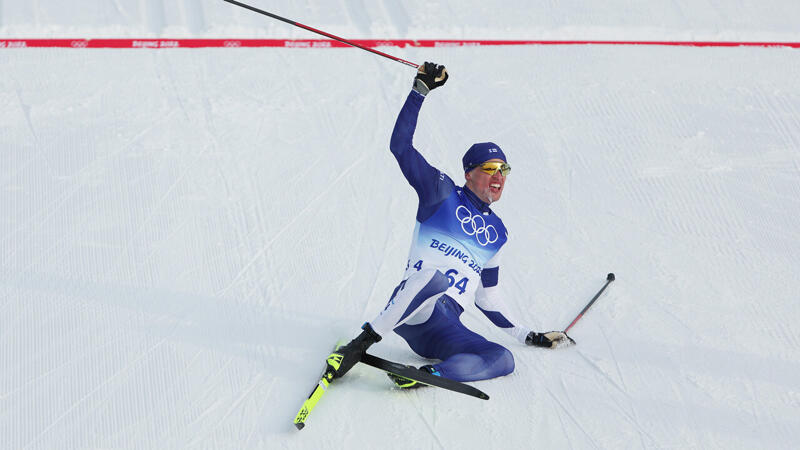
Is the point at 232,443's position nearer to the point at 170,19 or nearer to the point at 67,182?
the point at 67,182

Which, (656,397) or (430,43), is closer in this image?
(656,397)

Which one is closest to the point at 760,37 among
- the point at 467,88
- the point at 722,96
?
the point at 722,96

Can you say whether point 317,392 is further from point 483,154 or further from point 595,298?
point 595,298

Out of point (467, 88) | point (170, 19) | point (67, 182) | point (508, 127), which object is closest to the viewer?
point (67, 182)

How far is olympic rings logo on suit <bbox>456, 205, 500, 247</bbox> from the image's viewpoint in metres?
3.81

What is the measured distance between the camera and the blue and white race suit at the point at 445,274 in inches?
139

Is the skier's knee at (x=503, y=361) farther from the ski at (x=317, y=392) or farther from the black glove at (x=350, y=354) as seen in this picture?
the ski at (x=317, y=392)

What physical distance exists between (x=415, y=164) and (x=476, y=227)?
43 cm

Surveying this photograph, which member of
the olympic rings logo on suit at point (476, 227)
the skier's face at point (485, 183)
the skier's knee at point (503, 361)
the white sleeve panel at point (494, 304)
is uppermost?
the skier's face at point (485, 183)

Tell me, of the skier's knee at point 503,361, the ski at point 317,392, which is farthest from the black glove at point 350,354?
the skier's knee at point 503,361

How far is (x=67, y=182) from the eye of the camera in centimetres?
541

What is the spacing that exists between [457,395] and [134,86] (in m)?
3.95

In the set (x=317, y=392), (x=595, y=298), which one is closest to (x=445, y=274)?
(x=317, y=392)

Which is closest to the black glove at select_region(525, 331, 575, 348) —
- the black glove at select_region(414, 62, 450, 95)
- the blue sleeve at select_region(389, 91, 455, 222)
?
the blue sleeve at select_region(389, 91, 455, 222)
